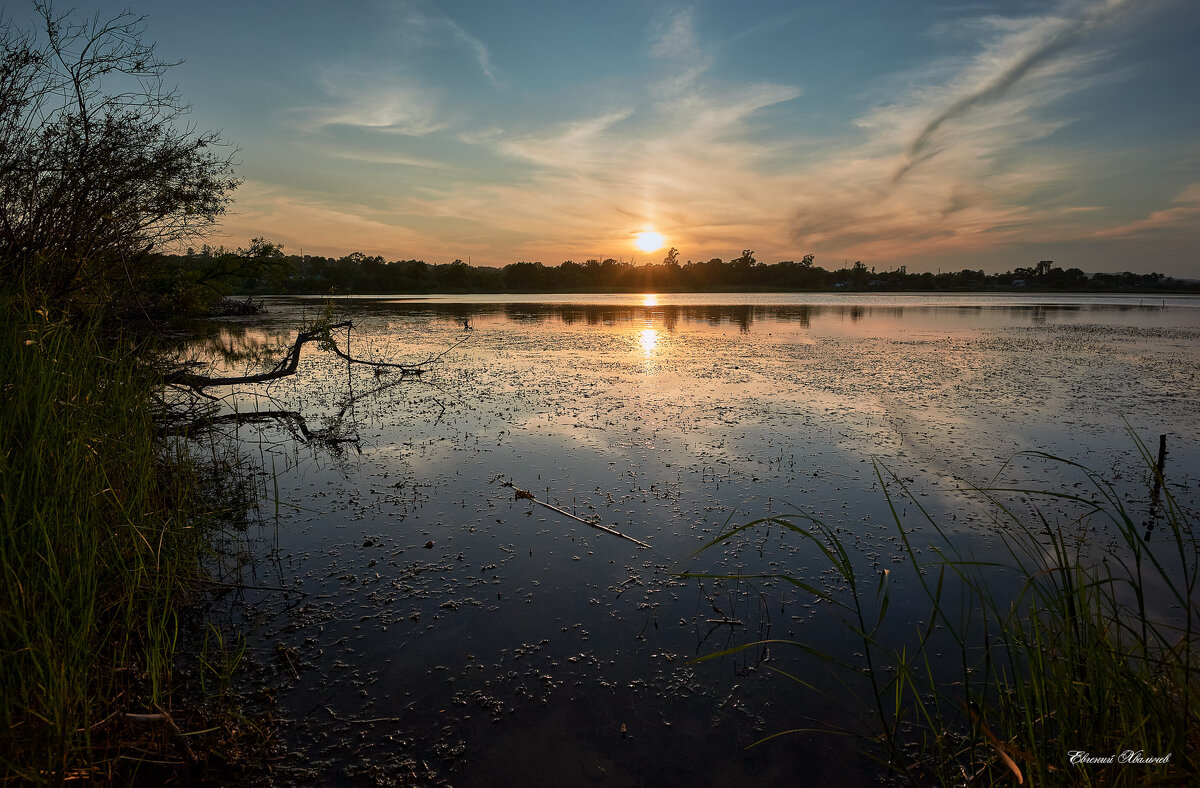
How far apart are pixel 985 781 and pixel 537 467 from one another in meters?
6.50

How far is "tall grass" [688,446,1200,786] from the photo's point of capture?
7.78 ft

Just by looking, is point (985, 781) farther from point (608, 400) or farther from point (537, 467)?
point (608, 400)

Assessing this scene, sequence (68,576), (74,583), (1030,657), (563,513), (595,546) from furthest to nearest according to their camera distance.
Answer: (563,513)
(595,546)
(74,583)
(68,576)
(1030,657)

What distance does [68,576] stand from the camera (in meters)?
3.22

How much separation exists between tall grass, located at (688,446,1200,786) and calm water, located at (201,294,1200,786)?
0.31m

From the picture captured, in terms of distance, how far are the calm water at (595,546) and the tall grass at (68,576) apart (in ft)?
2.84

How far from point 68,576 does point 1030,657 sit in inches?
203
